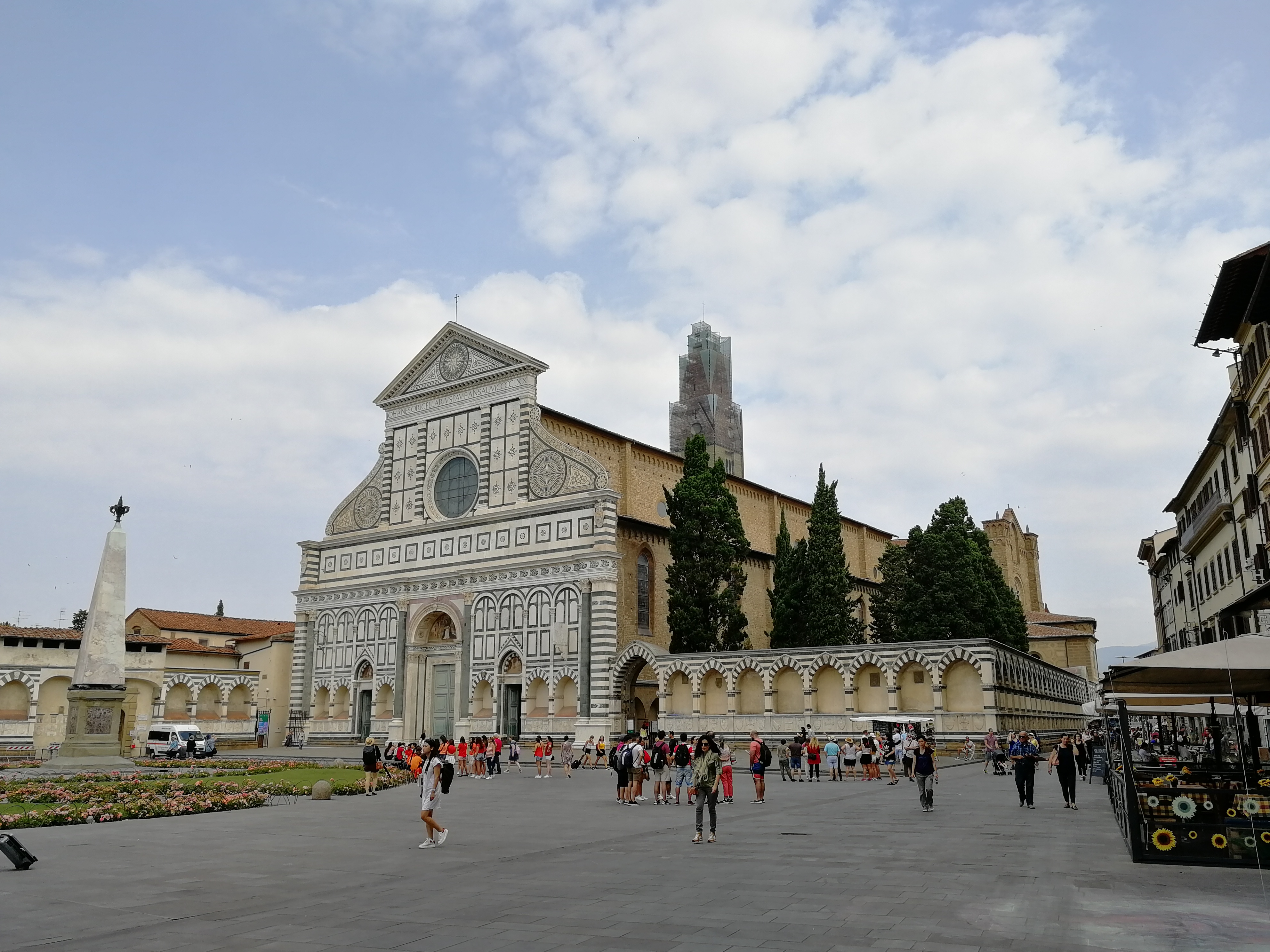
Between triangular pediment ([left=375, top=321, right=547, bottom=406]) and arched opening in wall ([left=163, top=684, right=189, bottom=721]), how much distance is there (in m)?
18.1

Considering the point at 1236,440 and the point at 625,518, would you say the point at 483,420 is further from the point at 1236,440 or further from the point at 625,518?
the point at 1236,440

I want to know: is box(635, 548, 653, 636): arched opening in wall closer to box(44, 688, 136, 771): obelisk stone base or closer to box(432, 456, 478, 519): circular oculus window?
box(432, 456, 478, 519): circular oculus window

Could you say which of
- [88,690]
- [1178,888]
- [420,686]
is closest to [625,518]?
[420,686]

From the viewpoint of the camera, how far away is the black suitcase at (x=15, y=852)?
11.3 m

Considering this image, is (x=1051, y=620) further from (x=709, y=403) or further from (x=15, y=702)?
(x=15, y=702)

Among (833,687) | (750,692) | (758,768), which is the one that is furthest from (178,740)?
(758,768)

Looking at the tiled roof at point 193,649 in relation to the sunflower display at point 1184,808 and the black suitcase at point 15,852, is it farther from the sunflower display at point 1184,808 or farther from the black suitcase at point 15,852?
the sunflower display at point 1184,808

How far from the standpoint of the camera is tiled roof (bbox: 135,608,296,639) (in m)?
57.5

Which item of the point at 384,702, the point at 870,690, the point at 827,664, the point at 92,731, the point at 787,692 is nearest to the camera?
the point at 92,731

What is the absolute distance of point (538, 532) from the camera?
144 feet

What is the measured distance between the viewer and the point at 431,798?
1379 cm

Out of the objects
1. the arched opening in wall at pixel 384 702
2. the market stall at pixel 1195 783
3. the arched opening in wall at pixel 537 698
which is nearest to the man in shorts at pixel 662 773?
the market stall at pixel 1195 783

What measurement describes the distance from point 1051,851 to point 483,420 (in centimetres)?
3692

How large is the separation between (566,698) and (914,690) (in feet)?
46.5
